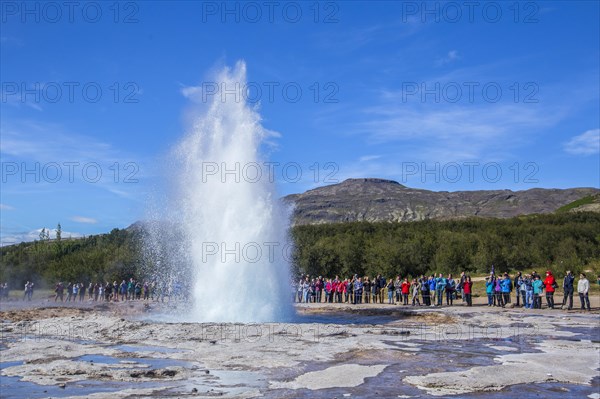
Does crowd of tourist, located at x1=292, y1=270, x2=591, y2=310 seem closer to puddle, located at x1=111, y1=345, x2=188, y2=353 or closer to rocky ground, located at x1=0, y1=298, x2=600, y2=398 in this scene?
rocky ground, located at x1=0, y1=298, x2=600, y2=398

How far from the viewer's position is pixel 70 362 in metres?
13.0

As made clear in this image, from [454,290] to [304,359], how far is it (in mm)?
19529

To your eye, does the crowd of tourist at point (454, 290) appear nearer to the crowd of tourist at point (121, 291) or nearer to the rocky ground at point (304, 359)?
the rocky ground at point (304, 359)

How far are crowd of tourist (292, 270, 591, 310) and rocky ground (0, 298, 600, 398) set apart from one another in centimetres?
358

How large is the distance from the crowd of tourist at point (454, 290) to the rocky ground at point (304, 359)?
3.58 m

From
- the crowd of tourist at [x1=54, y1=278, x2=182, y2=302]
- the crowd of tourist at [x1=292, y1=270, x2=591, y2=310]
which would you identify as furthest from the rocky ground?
the crowd of tourist at [x1=54, y1=278, x2=182, y2=302]

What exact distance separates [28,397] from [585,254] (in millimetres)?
56227

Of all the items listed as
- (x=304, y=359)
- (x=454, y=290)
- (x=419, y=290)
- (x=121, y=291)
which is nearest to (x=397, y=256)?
(x=419, y=290)

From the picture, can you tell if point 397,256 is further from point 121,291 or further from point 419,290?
point 121,291

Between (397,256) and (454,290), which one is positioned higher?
(397,256)

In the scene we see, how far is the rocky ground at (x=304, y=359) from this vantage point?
10211 mm

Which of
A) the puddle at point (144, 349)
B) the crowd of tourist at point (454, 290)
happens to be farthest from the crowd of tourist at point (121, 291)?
the puddle at point (144, 349)

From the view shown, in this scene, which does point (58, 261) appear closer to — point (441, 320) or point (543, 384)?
point (441, 320)

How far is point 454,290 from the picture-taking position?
31.0 metres
